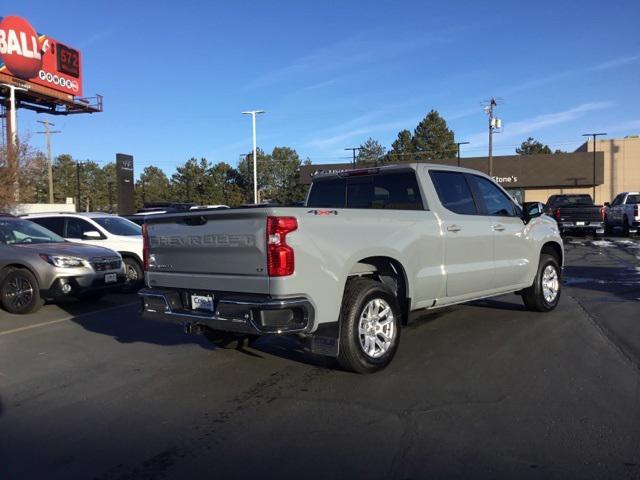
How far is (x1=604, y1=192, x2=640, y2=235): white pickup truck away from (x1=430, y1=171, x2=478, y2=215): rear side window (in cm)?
2033

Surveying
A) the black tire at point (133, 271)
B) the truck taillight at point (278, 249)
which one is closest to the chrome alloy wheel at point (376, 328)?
the truck taillight at point (278, 249)

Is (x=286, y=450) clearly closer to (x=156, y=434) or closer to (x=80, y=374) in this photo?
(x=156, y=434)

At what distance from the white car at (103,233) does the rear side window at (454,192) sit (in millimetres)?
7579

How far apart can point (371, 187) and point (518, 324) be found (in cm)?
272

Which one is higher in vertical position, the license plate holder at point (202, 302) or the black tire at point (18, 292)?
the license plate holder at point (202, 302)

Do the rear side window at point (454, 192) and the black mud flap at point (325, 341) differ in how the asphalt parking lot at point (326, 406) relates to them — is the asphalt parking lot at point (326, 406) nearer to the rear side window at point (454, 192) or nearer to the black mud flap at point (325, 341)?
the black mud flap at point (325, 341)

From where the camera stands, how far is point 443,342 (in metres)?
6.57

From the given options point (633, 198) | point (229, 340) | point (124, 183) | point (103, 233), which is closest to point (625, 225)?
point (633, 198)

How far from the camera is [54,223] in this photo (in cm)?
1248

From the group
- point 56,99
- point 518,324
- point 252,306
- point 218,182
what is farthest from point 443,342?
point 218,182

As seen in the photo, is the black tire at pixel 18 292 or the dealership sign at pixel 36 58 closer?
the black tire at pixel 18 292

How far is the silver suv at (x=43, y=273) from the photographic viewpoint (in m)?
9.06

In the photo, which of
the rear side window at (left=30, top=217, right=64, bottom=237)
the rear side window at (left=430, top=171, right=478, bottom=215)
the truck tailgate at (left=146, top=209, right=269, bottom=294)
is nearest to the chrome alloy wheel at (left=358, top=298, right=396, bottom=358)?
the truck tailgate at (left=146, top=209, right=269, bottom=294)

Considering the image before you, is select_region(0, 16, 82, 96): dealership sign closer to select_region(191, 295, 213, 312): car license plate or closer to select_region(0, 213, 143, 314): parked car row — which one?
select_region(0, 213, 143, 314): parked car row
